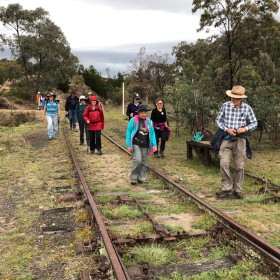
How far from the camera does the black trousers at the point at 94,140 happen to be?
12727 millimetres

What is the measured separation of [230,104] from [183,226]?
2.71m

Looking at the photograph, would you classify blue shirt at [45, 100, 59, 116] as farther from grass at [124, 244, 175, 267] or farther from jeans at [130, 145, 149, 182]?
grass at [124, 244, 175, 267]

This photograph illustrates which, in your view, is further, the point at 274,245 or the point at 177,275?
the point at 274,245

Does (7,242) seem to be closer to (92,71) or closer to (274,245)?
(274,245)

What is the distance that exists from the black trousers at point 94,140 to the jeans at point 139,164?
408 cm

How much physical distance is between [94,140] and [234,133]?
254 inches

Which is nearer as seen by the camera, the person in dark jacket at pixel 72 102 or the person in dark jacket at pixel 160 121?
the person in dark jacket at pixel 160 121

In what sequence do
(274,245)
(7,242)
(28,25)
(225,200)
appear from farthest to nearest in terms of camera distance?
(28,25), (225,200), (7,242), (274,245)

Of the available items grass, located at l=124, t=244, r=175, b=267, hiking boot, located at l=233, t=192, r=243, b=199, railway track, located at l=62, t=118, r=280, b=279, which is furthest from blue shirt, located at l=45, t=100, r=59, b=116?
grass, located at l=124, t=244, r=175, b=267

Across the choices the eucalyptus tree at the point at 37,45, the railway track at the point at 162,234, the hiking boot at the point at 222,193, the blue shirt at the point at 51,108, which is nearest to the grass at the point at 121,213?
the railway track at the point at 162,234

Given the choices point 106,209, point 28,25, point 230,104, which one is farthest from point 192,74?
point 28,25

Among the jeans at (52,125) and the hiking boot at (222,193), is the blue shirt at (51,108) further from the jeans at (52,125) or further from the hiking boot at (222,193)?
the hiking boot at (222,193)

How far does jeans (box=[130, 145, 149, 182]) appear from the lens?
868 cm

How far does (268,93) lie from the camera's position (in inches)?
539
